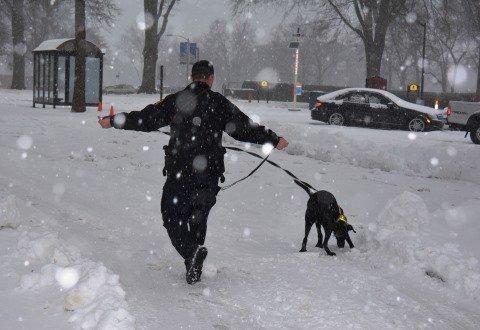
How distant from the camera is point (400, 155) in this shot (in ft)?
41.7

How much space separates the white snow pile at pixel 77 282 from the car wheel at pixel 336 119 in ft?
54.7

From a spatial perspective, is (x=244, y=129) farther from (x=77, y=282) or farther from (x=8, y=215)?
(x=8, y=215)

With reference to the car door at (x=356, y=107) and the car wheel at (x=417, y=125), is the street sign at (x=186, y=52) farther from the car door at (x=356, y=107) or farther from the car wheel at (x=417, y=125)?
the car wheel at (x=417, y=125)

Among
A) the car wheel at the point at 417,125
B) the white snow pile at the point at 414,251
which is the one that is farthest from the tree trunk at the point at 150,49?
the white snow pile at the point at 414,251

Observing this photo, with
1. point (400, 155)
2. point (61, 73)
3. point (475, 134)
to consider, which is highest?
point (61, 73)

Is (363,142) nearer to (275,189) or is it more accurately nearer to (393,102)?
(275,189)

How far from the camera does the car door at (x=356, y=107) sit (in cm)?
1983

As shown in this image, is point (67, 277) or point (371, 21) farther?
point (371, 21)

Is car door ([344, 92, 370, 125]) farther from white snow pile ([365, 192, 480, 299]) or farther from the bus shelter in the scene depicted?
white snow pile ([365, 192, 480, 299])

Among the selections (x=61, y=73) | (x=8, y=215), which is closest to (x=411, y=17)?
(x=61, y=73)

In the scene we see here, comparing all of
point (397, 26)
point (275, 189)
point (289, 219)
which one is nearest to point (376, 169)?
point (275, 189)

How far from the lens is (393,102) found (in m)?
19.4

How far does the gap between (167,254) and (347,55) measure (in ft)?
278

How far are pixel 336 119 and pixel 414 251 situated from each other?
15.1 metres
